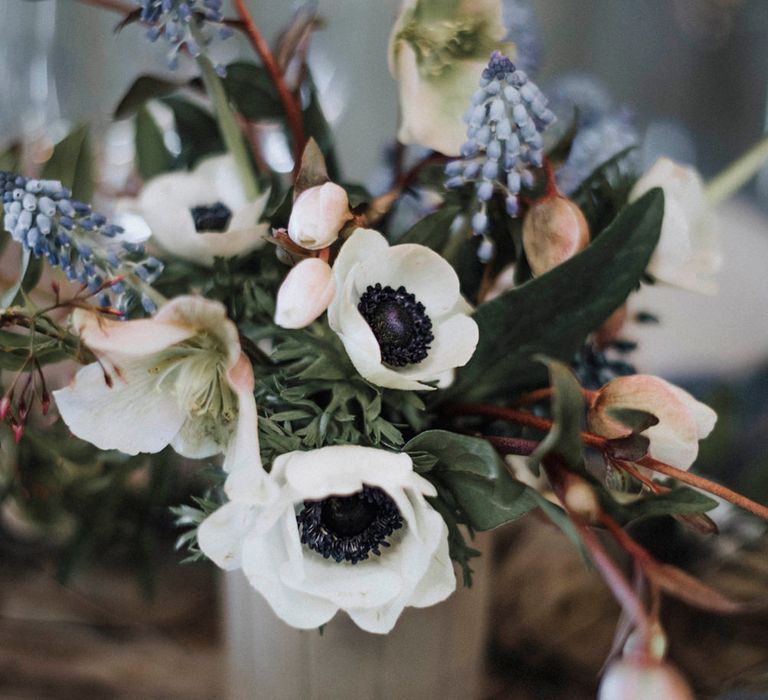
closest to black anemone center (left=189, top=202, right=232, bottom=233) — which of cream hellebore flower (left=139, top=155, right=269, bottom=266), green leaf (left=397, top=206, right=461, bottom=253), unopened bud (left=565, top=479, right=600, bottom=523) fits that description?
cream hellebore flower (left=139, top=155, right=269, bottom=266)

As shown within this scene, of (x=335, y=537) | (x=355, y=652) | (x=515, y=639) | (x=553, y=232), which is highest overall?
(x=553, y=232)

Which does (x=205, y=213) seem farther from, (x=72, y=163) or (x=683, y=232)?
(x=683, y=232)

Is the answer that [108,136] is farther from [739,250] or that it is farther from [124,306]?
[739,250]

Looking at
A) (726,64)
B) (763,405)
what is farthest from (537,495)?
(726,64)

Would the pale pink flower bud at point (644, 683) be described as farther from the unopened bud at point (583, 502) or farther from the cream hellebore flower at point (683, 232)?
the cream hellebore flower at point (683, 232)

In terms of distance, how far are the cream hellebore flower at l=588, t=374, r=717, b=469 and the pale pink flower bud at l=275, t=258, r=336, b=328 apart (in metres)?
0.11

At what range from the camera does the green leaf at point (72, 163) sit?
372 millimetres

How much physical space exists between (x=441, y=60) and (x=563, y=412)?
183 mm

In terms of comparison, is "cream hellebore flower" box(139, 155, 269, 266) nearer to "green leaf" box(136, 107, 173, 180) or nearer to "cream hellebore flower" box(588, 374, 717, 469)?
"green leaf" box(136, 107, 173, 180)

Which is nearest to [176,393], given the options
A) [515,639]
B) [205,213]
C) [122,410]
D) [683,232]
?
[122,410]

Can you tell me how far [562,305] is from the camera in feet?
1.04

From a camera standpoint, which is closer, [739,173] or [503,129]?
[503,129]

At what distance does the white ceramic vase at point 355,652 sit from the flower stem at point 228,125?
0.63 ft

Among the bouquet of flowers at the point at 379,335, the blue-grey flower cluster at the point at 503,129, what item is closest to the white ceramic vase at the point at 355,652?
the bouquet of flowers at the point at 379,335
